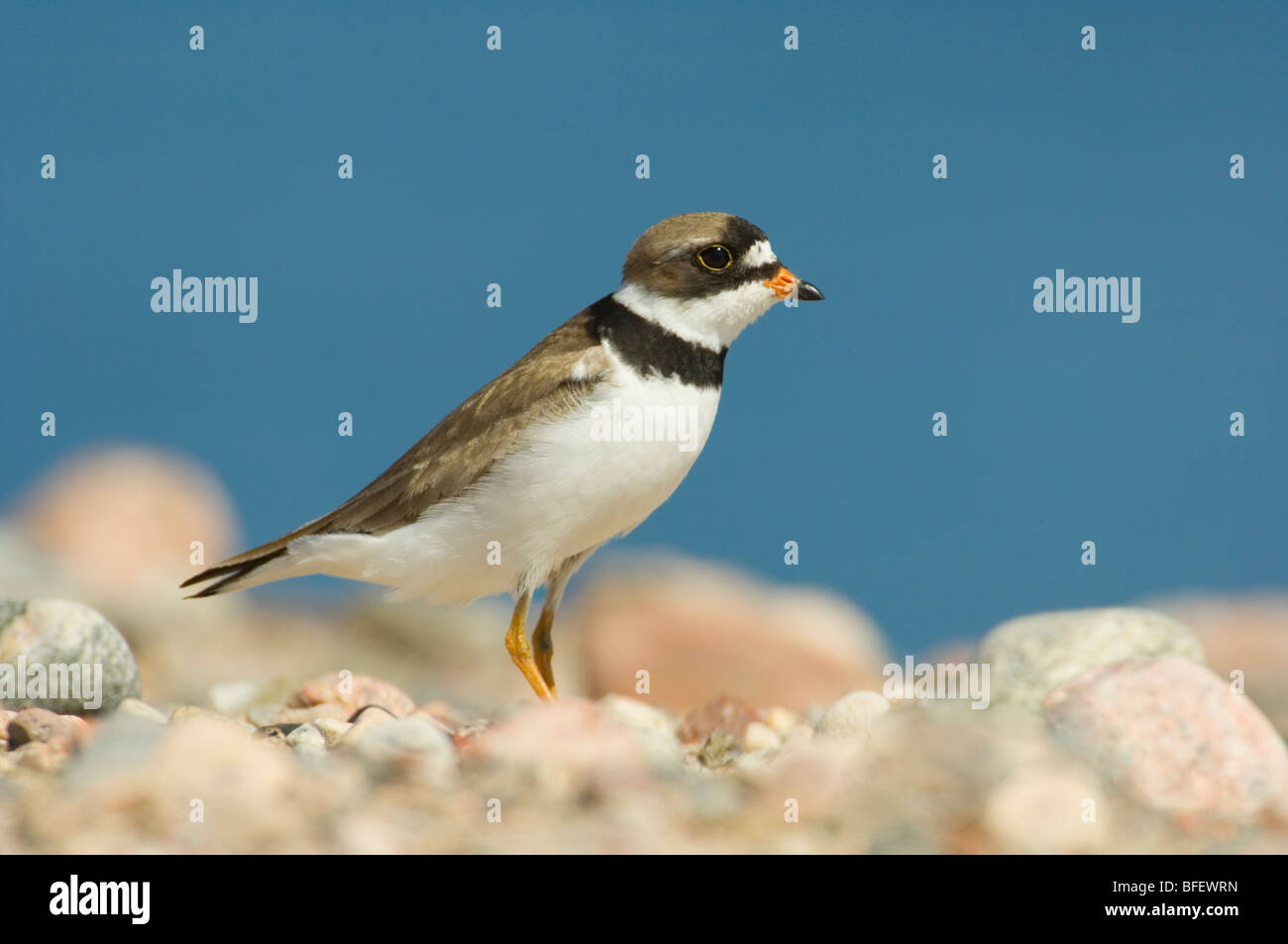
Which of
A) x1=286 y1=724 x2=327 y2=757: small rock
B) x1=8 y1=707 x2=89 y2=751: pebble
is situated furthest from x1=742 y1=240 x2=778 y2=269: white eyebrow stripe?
x1=8 y1=707 x2=89 y2=751: pebble

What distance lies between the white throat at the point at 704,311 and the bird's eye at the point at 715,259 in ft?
0.54

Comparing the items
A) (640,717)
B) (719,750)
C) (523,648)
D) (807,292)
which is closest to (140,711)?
(523,648)

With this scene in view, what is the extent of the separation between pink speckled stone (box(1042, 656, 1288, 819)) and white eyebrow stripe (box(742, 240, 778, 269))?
3242 millimetres

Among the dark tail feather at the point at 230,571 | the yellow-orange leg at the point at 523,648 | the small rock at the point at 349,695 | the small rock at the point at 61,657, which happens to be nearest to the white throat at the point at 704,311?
the yellow-orange leg at the point at 523,648

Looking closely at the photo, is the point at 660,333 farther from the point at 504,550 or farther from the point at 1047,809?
the point at 1047,809

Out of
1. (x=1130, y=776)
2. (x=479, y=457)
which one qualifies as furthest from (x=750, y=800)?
(x=479, y=457)

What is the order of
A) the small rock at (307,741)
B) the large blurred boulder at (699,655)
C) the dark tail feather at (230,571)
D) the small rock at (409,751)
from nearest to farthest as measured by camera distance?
the small rock at (409,751) < the small rock at (307,741) < the dark tail feather at (230,571) < the large blurred boulder at (699,655)

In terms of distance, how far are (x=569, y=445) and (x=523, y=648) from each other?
1433 mm

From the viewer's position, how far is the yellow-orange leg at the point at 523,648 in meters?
7.83

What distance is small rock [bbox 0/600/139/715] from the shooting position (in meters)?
7.55

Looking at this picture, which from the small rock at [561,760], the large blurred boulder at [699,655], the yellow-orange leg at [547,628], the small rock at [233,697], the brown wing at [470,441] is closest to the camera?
the small rock at [561,760]

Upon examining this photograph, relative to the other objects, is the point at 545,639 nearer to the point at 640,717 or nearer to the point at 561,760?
the point at 640,717

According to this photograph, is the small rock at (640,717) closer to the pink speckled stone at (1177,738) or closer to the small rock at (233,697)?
the small rock at (233,697)
